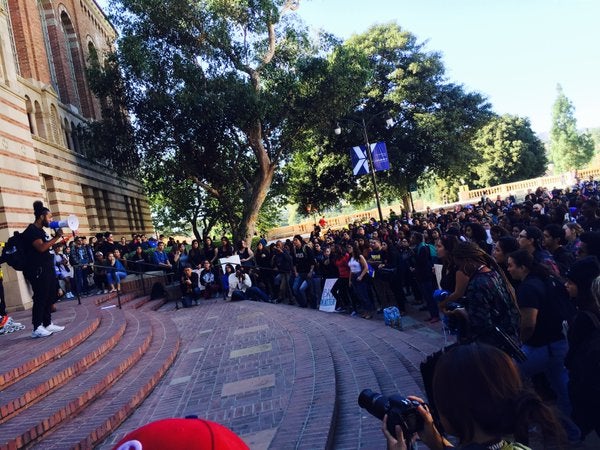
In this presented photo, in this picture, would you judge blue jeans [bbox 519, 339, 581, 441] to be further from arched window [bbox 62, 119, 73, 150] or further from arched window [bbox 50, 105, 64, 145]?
arched window [bbox 62, 119, 73, 150]

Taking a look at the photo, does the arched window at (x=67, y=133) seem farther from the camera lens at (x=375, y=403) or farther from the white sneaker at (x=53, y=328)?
the camera lens at (x=375, y=403)

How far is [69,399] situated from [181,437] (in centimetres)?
501

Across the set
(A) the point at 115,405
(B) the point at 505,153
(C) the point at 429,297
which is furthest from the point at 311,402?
(B) the point at 505,153

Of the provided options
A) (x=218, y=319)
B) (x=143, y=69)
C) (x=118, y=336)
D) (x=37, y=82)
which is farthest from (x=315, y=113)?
(x=118, y=336)

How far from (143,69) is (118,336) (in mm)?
14567

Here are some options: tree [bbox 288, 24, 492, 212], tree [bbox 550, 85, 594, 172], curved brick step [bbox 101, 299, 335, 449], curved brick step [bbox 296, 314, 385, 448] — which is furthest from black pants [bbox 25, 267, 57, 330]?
tree [bbox 550, 85, 594, 172]

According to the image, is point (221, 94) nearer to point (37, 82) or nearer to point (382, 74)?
point (37, 82)

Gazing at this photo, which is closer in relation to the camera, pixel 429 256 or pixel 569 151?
pixel 429 256

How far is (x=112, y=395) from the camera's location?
5.89 metres

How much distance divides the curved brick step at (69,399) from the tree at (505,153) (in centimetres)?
5777

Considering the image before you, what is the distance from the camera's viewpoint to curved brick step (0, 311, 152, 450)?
456 cm

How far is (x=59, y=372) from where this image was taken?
6137mm

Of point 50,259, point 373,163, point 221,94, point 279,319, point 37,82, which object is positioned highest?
point 37,82

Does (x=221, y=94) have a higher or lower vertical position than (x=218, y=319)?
higher
